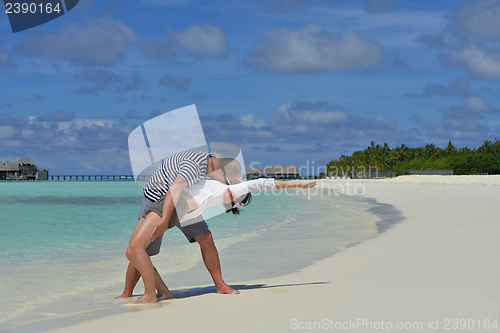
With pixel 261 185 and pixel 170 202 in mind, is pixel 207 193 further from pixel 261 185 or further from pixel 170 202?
pixel 261 185

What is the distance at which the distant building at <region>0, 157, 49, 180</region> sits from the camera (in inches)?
5630

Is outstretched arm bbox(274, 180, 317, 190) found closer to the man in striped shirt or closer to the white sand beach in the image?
the man in striped shirt

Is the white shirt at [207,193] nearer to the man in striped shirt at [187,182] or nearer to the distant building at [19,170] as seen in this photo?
the man in striped shirt at [187,182]

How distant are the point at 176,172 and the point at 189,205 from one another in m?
0.38

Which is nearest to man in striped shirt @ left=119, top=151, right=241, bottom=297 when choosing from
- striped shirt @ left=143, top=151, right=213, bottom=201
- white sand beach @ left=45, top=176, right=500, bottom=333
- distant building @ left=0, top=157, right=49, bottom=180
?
striped shirt @ left=143, top=151, right=213, bottom=201

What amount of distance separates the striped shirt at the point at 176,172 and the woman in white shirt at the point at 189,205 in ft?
0.46

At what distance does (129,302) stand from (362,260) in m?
3.71

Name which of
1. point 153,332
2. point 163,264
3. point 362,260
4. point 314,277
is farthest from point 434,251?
point 153,332

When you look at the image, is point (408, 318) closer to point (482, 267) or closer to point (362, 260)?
point (482, 267)

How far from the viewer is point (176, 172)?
414 centimetres

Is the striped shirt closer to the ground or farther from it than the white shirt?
farther from it

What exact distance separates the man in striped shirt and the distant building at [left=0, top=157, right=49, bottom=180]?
156950 mm

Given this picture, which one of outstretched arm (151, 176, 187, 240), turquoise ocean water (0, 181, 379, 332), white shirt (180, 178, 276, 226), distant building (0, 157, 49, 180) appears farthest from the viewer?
distant building (0, 157, 49, 180)

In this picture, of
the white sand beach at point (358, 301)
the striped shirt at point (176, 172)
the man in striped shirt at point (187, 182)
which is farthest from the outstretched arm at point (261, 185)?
the white sand beach at point (358, 301)
